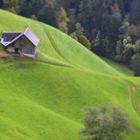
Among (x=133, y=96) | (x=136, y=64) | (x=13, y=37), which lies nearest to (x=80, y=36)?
(x=136, y=64)

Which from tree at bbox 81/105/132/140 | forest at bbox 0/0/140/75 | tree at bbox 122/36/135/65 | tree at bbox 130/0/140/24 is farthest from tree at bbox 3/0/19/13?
tree at bbox 81/105/132/140

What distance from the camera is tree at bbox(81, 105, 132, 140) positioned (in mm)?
53406

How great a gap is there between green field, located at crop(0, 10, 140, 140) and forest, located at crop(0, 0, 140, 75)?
64.6 meters

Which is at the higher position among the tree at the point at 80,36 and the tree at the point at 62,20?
the tree at the point at 62,20

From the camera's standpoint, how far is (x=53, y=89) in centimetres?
7044

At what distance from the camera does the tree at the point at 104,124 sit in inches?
2103

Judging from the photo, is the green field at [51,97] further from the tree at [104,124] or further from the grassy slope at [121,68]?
the grassy slope at [121,68]

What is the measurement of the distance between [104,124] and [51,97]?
16.8m

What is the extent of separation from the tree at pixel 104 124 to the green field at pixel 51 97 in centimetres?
483

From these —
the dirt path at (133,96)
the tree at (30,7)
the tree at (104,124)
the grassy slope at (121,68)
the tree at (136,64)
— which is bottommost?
the grassy slope at (121,68)

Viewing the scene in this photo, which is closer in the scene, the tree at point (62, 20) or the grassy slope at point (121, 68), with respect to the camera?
the grassy slope at point (121, 68)

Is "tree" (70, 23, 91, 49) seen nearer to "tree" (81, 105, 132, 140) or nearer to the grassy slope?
the grassy slope

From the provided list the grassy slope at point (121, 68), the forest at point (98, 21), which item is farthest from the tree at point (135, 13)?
the grassy slope at point (121, 68)

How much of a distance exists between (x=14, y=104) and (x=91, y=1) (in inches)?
4867
